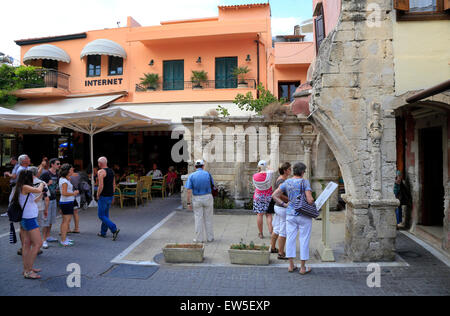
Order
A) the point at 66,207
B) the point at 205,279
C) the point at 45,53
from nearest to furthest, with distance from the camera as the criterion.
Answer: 1. the point at 205,279
2. the point at 66,207
3. the point at 45,53

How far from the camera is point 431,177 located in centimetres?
693

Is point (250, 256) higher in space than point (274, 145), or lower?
lower

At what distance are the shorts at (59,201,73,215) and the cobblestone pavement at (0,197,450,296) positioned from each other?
748 millimetres

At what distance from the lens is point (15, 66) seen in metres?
16.3

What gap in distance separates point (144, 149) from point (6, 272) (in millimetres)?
11136

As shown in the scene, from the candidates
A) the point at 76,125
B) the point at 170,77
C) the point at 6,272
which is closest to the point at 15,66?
the point at 170,77

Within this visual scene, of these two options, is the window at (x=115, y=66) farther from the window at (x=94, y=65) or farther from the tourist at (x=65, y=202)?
the tourist at (x=65, y=202)

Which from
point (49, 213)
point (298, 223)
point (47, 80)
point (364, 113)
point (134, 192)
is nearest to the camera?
point (298, 223)

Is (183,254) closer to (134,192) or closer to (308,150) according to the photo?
(134,192)

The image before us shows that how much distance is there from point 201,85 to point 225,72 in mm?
1461

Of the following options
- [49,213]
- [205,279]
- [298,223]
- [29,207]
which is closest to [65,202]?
[49,213]

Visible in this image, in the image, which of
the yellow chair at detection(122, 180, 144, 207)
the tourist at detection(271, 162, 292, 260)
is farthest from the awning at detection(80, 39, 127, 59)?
the tourist at detection(271, 162, 292, 260)

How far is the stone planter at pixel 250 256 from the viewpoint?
16.4 feet

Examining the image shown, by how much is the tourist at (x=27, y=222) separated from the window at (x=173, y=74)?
12281 mm
